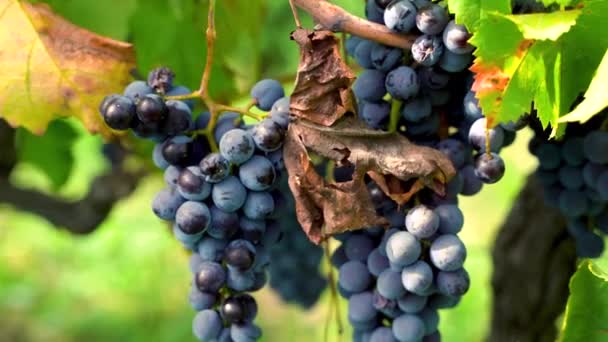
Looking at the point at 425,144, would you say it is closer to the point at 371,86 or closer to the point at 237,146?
the point at 371,86

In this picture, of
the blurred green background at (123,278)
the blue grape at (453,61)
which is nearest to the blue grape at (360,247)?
the blue grape at (453,61)

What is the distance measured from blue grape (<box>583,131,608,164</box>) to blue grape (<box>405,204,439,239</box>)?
226 millimetres

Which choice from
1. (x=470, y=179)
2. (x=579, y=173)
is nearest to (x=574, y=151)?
(x=579, y=173)

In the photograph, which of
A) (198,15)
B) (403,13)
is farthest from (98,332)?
(403,13)

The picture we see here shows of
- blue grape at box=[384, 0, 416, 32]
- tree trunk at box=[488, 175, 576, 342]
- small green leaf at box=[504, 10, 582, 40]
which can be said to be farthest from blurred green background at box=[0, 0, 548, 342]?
small green leaf at box=[504, 10, 582, 40]

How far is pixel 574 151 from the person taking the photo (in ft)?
3.25

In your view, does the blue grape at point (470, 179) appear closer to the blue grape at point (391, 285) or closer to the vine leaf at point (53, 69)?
the blue grape at point (391, 285)

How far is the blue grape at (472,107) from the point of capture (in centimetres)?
82

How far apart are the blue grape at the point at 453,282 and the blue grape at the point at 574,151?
0.23m

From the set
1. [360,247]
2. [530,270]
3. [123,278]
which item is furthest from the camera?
[123,278]

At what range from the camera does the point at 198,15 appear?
132 cm

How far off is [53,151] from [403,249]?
3.04 feet

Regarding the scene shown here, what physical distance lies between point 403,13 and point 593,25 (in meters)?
0.16

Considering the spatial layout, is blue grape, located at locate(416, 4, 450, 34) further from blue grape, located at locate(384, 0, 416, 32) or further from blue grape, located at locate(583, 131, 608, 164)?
blue grape, located at locate(583, 131, 608, 164)
